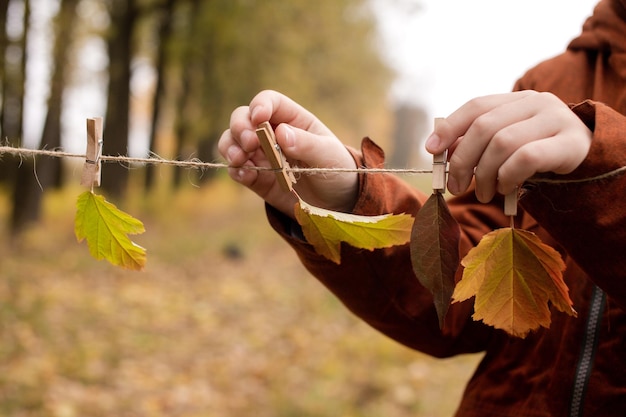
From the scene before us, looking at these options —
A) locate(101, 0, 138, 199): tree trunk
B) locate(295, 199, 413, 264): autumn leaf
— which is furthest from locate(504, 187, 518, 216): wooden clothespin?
locate(101, 0, 138, 199): tree trunk

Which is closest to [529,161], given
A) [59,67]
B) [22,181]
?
[59,67]

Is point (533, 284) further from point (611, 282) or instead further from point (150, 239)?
point (150, 239)

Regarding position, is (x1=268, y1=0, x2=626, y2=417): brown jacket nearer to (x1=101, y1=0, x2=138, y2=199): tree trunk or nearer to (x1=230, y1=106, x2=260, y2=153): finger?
(x1=230, y1=106, x2=260, y2=153): finger

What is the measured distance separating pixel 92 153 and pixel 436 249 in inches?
20.6

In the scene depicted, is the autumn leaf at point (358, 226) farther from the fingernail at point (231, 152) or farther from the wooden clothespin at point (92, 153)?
the wooden clothespin at point (92, 153)

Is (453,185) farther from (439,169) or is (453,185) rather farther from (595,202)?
(595,202)

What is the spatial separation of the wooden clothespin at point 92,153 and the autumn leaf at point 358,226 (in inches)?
12.3

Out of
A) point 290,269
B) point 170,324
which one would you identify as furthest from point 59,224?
point 170,324

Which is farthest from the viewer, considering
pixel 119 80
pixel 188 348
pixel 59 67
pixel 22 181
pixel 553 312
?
pixel 119 80

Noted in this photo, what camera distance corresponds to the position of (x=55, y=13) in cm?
691

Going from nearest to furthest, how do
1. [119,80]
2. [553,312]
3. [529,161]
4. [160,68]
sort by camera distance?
[529,161] < [553,312] < [119,80] < [160,68]

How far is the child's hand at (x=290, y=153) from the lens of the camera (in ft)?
2.99

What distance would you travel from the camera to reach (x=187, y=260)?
7.45 metres

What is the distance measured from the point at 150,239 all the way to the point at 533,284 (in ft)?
26.9
